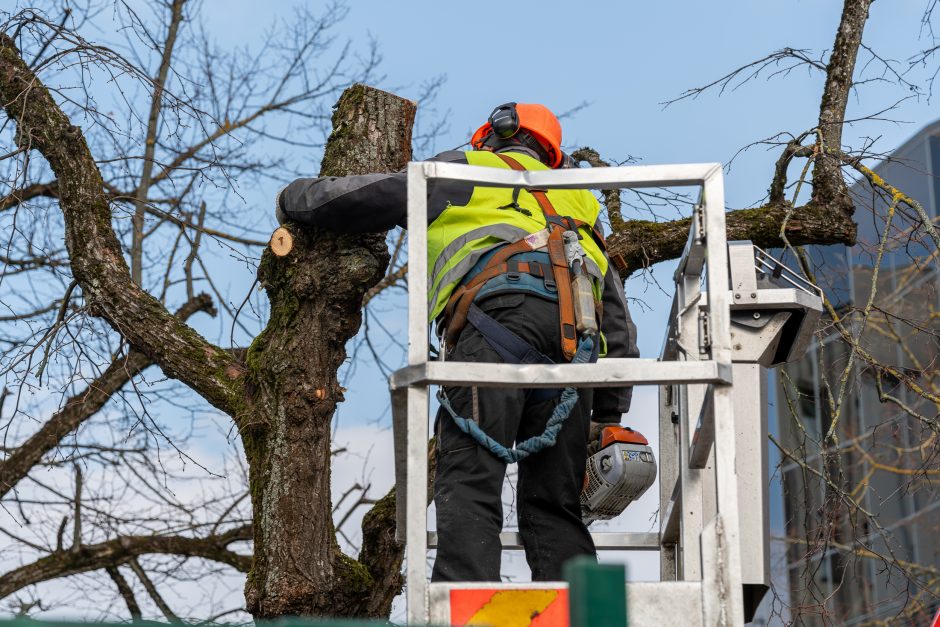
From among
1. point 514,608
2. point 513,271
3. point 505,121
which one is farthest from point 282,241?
point 514,608

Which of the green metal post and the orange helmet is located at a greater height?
the orange helmet

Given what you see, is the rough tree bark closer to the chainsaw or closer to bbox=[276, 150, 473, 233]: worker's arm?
bbox=[276, 150, 473, 233]: worker's arm

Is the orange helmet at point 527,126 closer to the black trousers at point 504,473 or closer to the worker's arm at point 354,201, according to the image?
the worker's arm at point 354,201

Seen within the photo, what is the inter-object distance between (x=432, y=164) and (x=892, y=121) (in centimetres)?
342

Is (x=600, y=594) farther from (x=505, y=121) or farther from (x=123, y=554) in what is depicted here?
(x=123, y=554)

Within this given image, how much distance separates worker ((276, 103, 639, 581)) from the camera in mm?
3631

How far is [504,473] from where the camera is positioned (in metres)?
3.70

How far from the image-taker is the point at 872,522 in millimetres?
5625

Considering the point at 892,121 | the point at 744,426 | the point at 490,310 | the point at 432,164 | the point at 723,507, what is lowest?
the point at 723,507

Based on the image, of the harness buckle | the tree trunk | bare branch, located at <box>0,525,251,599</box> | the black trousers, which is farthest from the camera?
bare branch, located at <box>0,525,251,599</box>

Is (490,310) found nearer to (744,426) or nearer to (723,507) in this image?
(744,426)

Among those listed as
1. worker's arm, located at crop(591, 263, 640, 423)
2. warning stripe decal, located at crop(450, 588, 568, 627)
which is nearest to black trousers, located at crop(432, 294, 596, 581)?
worker's arm, located at crop(591, 263, 640, 423)

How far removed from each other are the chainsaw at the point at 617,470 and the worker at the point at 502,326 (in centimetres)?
13

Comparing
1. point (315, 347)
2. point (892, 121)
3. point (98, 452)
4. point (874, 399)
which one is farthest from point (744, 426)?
point (874, 399)
